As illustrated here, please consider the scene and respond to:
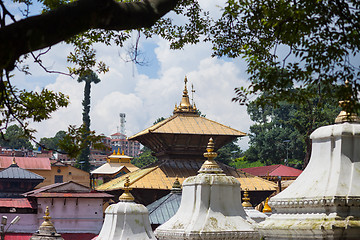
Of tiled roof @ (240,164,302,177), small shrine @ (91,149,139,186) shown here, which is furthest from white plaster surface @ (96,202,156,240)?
small shrine @ (91,149,139,186)

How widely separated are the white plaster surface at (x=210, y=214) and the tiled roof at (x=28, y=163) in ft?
154

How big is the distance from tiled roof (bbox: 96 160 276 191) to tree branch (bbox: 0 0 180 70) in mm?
21902

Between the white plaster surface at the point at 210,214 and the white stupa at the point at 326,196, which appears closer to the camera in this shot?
the white stupa at the point at 326,196

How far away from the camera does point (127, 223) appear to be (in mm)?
16672

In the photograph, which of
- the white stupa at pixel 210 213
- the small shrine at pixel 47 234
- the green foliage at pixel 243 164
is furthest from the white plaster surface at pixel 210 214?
the green foliage at pixel 243 164

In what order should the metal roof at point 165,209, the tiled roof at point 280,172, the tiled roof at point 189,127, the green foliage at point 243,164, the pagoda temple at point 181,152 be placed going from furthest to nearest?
the green foliage at point 243,164, the tiled roof at point 280,172, the tiled roof at point 189,127, the pagoda temple at point 181,152, the metal roof at point 165,209

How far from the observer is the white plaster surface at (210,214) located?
13.3m

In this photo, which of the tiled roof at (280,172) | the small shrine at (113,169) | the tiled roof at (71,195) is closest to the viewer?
the tiled roof at (71,195)

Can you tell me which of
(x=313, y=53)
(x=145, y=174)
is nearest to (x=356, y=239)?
(x=313, y=53)

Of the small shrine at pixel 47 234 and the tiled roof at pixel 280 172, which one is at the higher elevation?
the tiled roof at pixel 280 172

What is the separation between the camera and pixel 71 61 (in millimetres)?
10562

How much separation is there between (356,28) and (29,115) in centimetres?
451

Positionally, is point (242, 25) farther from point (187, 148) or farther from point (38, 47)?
point (187, 148)

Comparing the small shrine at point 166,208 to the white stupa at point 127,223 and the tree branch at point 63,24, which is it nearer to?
the white stupa at point 127,223
